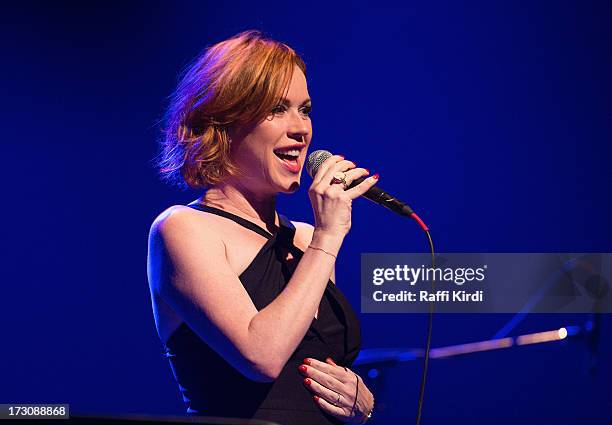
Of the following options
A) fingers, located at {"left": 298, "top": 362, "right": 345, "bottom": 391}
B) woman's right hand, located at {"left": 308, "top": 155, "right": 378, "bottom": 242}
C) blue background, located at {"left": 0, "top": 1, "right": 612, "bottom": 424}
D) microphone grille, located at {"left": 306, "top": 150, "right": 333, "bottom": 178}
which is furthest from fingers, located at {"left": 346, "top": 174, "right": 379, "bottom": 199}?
blue background, located at {"left": 0, "top": 1, "right": 612, "bottom": 424}

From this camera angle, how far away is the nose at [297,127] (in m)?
1.63

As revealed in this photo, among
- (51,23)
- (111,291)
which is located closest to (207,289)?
(111,291)

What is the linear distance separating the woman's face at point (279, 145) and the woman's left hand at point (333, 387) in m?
0.37

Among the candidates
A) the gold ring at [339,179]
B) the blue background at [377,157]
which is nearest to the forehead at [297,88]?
the gold ring at [339,179]

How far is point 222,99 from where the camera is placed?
1.62 meters

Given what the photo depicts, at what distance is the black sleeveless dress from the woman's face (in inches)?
4.2

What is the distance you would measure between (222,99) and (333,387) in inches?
24.3

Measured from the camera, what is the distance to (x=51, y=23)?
2.87 meters

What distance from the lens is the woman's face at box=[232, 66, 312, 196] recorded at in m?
1.62

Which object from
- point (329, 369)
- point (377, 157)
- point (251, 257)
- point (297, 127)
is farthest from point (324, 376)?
point (377, 157)

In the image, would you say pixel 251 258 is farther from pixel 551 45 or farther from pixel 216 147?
pixel 551 45

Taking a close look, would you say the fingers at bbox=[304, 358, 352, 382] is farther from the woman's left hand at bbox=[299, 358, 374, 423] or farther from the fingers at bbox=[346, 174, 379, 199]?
the fingers at bbox=[346, 174, 379, 199]

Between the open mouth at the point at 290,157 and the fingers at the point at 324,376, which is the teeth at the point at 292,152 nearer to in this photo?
the open mouth at the point at 290,157

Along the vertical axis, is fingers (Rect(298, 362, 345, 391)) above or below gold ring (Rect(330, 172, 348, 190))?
below
